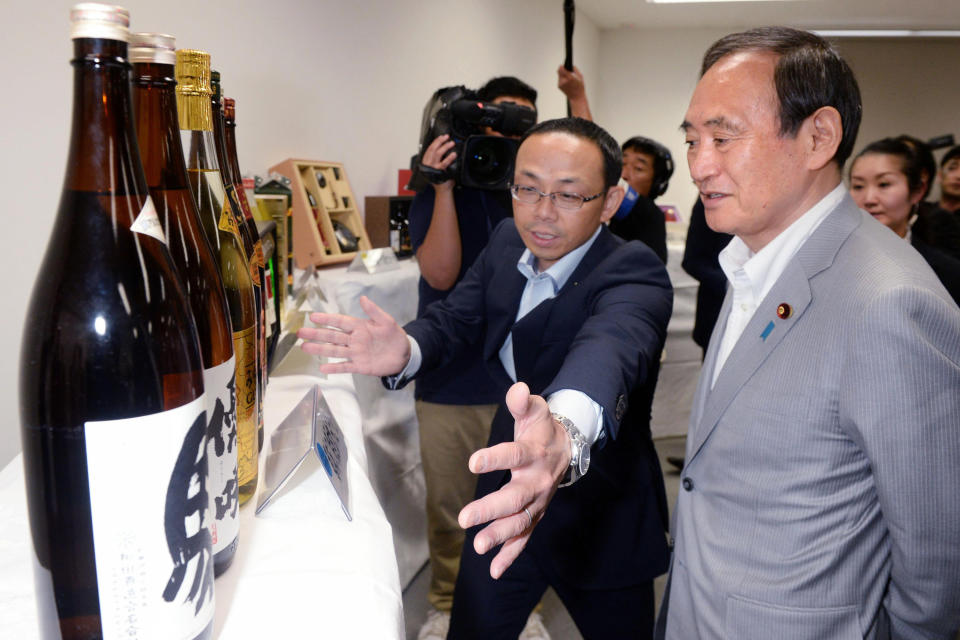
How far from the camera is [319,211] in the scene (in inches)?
79.6

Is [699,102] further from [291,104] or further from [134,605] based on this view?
[291,104]

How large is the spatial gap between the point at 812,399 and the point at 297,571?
2.08 ft

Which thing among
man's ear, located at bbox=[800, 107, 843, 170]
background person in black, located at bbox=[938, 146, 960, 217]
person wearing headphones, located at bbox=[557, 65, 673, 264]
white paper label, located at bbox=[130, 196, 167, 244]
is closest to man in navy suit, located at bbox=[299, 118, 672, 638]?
man's ear, located at bbox=[800, 107, 843, 170]

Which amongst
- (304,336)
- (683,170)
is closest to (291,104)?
(304,336)

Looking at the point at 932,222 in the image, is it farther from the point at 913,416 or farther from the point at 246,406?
the point at 246,406

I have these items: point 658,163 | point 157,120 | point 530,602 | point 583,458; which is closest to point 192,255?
point 157,120

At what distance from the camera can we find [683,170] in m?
6.96

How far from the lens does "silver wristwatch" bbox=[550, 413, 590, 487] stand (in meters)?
0.72

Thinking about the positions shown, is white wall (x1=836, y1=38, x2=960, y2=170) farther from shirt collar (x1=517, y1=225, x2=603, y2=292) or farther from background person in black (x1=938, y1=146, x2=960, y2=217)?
shirt collar (x1=517, y1=225, x2=603, y2=292)

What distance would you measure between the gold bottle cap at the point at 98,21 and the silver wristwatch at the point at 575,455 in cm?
54

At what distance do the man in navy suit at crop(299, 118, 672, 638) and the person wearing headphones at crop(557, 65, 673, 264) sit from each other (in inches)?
31.0

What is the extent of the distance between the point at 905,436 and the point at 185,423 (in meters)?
0.75

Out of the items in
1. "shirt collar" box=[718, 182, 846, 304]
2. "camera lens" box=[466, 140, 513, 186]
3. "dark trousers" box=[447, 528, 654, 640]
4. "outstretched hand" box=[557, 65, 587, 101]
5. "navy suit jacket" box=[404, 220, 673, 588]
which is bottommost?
"dark trousers" box=[447, 528, 654, 640]

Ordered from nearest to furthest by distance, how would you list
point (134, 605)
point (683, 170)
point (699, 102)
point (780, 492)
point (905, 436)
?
point (134, 605)
point (905, 436)
point (780, 492)
point (699, 102)
point (683, 170)
